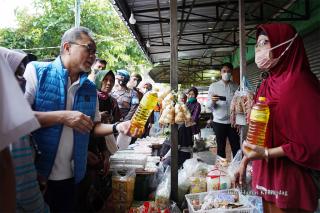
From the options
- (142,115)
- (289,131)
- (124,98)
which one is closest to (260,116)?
(289,131)

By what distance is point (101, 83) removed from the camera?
13.1 ft

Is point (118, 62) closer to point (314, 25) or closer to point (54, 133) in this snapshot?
point (314, 25)

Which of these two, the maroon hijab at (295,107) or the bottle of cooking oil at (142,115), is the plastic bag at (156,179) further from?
the maroon hijab at (295,107)

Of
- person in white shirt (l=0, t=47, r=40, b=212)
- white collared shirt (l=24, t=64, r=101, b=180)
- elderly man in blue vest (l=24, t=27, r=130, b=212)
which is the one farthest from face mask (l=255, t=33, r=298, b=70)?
person in white shirt (l=0, t=47, r=40, b=212)

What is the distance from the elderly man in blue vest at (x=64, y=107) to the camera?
6.98 feet

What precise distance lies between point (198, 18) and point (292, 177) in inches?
290

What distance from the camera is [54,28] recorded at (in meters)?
13.5

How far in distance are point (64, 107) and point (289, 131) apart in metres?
1.63

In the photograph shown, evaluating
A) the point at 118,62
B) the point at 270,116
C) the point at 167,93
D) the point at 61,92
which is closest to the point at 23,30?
the point at 118,62

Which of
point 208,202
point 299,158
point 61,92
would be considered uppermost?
point 61,92

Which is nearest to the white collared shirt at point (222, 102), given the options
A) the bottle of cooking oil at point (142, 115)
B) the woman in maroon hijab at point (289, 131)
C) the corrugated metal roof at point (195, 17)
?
the corrugated metal roof at point (195, 17)

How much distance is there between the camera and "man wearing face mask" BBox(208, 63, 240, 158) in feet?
19.6

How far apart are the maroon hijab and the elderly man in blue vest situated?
120cm

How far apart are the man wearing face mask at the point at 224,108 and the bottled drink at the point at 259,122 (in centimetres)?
401
